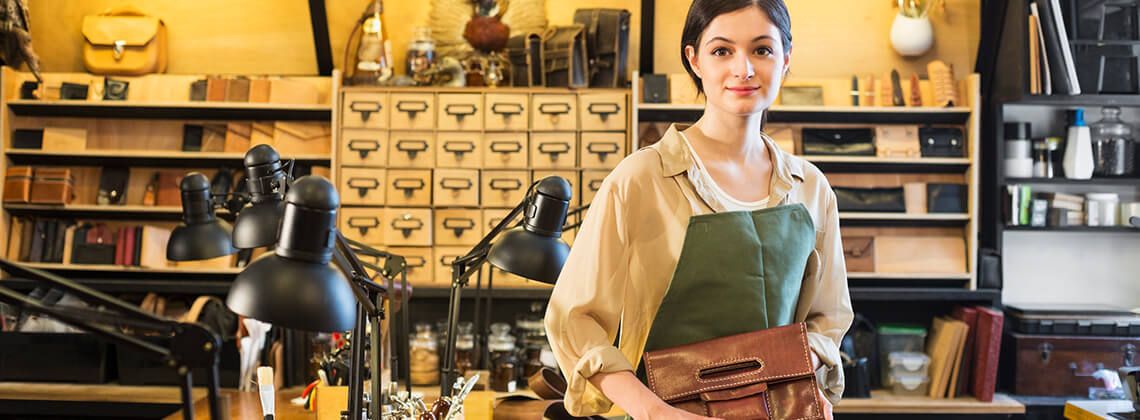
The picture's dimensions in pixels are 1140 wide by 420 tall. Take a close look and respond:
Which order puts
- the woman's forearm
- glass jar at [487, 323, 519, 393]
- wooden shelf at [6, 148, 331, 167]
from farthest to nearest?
wooden shelf at [6, 148, 331, 167] → glass jar at [487, 323, 519, 393] → the woman's forearm

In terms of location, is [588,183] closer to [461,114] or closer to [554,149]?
[554,149]

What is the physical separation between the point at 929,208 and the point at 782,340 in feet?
13.9

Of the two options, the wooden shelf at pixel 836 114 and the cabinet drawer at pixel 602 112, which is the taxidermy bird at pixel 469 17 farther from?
the wooden shelf at pixel 836 114

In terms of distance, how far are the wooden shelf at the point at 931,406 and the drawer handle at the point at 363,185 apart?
2.50 metres

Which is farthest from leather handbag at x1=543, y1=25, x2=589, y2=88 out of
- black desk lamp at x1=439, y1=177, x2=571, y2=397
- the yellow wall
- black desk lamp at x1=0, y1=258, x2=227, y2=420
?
black desk lamp at x1=0, y1=258, x2=227, y2=420

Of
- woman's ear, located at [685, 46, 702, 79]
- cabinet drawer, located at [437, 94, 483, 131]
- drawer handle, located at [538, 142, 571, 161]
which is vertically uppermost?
cabinet drawer, located at [437, 94, 483, 131]

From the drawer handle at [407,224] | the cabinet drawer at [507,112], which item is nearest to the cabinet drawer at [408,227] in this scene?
the drawer handle at [407,224]

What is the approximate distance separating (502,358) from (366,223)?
0.97 metres

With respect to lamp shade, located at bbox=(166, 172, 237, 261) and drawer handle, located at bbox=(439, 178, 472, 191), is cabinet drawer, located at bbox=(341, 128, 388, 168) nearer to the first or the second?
drawer handle, located at bbox=(439, 178, 472, 191)

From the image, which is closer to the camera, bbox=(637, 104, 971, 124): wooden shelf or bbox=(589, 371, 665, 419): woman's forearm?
bbox=(589, 371, 665, 419): woman's forearm

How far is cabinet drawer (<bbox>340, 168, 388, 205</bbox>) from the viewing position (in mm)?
5352

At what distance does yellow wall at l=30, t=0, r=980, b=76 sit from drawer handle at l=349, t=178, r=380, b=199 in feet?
2.95

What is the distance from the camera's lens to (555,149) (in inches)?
211

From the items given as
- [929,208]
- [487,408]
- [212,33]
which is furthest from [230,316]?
[929,208]
